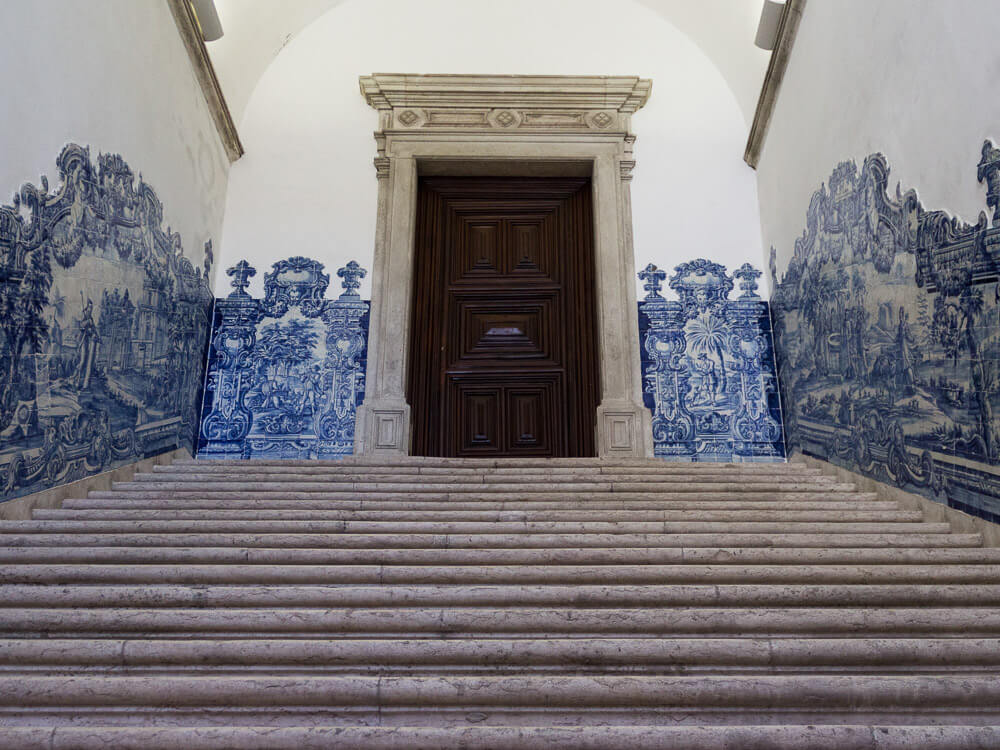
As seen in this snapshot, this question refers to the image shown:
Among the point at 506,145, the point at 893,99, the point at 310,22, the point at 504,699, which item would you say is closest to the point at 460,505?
the point at 504,699

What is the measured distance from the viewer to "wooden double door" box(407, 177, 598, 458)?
5.07 m

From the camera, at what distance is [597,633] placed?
6.01 ft

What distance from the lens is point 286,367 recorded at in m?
4.81

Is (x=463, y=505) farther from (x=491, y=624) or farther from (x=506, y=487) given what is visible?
(x=491, y=624)

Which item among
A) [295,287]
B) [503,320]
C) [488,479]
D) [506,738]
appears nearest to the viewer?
[506,738]

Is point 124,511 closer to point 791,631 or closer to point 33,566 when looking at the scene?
point 33,566

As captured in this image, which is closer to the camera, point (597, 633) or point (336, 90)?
point (597, 633)

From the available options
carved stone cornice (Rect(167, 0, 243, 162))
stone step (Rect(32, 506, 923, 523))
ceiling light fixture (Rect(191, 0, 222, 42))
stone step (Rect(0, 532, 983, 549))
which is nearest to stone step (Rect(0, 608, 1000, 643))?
stone step (Rect(0, 532, 983, 549))

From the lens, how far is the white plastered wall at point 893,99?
2.44 metres

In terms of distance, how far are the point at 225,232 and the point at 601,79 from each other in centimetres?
332

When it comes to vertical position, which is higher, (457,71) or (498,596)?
(457,71)

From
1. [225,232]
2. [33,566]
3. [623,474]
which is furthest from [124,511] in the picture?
[225,232]

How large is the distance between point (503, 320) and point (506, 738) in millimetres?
4136

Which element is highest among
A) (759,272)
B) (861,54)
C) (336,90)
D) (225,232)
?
(336,90)
